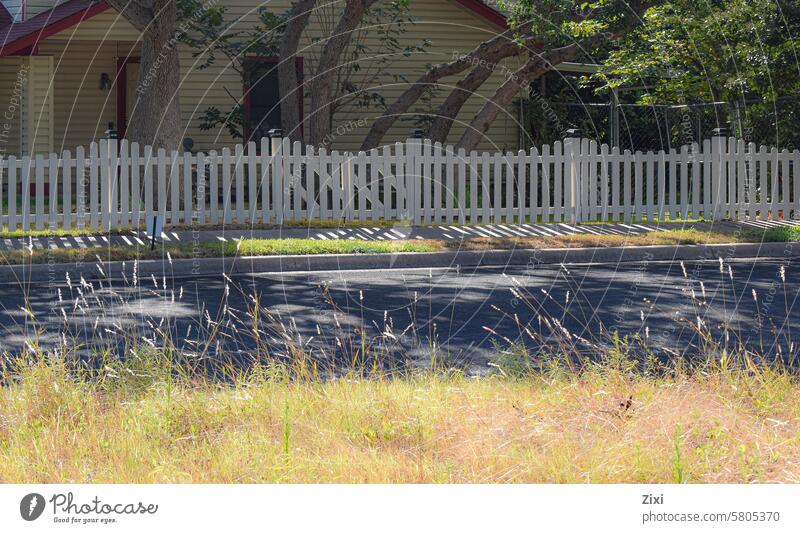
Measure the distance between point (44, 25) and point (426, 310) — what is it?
15.5 metres

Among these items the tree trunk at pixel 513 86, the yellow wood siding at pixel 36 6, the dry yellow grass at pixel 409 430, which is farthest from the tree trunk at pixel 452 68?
the dry yellow grass at pixel 409 430

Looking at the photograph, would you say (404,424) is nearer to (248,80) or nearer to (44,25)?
(44,25)

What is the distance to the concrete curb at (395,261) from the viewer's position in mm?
13617

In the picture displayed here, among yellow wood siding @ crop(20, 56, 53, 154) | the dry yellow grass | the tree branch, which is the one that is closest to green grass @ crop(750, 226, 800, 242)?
the tree branch

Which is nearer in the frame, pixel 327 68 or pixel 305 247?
pixel 305 247

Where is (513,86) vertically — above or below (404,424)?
above

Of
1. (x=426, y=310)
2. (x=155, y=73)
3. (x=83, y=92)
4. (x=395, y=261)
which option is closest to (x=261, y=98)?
(x=83, y=92)

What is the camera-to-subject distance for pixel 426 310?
10898 mm

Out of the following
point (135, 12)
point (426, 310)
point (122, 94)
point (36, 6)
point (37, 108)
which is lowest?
point (426, 310)

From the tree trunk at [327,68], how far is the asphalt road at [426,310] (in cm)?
843

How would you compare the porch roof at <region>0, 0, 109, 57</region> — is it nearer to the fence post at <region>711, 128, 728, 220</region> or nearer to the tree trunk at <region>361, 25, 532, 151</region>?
the tree trunk at <region>361, 25, 532, 151</region>

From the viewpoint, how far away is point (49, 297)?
1186 cm

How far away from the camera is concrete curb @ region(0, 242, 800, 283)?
13617 millimetres

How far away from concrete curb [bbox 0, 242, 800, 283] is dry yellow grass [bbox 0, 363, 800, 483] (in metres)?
7.06
